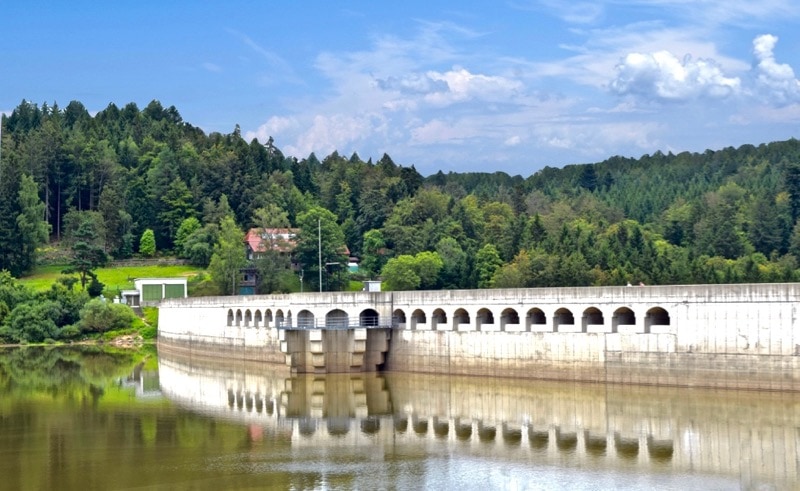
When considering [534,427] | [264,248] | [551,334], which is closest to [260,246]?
[264,248]

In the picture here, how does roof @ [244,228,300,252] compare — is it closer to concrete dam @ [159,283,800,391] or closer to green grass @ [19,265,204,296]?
green grass @ [19,265,204,296]

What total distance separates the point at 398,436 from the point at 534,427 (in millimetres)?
5144

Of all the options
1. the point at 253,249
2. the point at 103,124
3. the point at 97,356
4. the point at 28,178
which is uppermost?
the point at 103,124

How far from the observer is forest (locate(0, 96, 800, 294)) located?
4154 inches

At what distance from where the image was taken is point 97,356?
8594cm

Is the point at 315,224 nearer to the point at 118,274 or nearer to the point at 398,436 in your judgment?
the point at 118,274

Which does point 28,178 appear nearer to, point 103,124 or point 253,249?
point 253,249

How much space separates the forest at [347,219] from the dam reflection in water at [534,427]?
1668 inches

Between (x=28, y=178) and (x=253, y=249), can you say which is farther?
(x=28, y=178)

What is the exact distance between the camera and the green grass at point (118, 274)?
11588 centimetres

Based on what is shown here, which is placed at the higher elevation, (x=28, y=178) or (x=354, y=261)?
(x=28, y=178)

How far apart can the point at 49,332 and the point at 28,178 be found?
40525 millimetres

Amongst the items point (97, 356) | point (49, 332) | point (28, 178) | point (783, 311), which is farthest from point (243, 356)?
point (28, 178)

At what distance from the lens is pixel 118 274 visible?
402 ft
